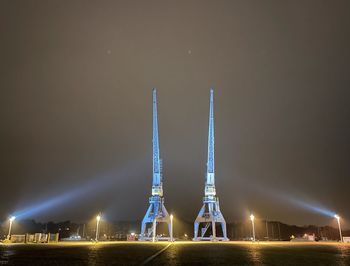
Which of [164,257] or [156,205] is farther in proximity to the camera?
[156,205]

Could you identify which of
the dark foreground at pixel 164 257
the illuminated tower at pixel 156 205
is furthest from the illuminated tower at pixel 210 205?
the dark foreground at pixel 164 257

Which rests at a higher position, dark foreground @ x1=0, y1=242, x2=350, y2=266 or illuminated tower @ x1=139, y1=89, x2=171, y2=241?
illuminated tower @ x1=139, y1=89, x2=171, y2=241

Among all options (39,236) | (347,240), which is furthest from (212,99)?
(39,236)

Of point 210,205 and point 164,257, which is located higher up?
point 210,205

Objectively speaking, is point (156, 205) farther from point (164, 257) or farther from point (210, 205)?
point (164, 257)

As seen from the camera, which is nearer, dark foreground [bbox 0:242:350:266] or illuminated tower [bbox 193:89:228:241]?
dark foreground [bbox 0:242:350:266]

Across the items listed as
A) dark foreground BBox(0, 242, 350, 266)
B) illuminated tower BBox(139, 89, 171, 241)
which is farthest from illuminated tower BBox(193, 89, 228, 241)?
dark foreground BBox(0, 242, 350, 266)

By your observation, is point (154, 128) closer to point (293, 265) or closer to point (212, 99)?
point (212, 99)

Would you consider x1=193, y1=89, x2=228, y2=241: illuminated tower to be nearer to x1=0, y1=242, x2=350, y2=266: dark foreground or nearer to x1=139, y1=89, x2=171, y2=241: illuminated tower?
x1=139, y1=89, x2=171, y2=241: illuminated tower

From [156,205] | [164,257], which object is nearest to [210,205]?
[156,205]

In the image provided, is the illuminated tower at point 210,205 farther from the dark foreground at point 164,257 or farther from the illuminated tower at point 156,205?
the dark foreground at point 164,257

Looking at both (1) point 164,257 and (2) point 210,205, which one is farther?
(2) point 210,205

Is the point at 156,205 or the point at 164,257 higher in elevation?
the point at 156,205

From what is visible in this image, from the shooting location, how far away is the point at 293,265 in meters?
17.1
